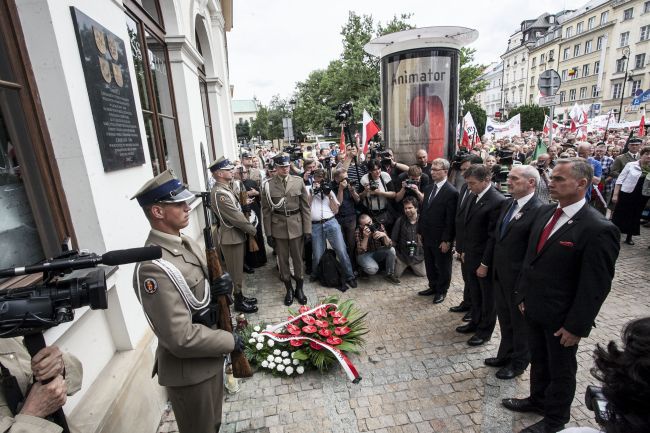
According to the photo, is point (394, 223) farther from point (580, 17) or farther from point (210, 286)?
point (580, 17)

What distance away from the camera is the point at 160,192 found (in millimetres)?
1923

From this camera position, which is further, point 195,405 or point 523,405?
point 523,405

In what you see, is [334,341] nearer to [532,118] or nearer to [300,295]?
[300,295]

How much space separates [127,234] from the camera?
2986 millimetres

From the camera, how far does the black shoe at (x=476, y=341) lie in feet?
12.8

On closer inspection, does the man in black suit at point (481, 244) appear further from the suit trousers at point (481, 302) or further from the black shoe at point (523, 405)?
the black shoe at point (523, 405)

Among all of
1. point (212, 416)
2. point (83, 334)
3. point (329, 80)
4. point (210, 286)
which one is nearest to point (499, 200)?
point (210, 286)

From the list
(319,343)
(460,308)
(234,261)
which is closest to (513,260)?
(460,308)

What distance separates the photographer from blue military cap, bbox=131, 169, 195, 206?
191 centimetres

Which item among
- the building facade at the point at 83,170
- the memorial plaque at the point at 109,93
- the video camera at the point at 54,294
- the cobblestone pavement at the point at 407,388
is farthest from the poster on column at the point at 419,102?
the video camera at the point at 54,294

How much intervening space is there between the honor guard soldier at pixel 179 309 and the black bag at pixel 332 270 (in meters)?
3.38

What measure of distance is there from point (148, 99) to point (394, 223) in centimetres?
439

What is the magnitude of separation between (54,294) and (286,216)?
3.86 meters

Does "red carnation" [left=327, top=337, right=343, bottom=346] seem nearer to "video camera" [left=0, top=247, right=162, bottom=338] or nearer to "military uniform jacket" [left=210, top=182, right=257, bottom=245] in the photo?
"military uniform jacket" [left=210, top=182, right=257, bottom=245]
